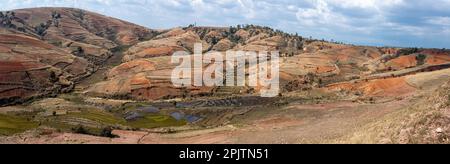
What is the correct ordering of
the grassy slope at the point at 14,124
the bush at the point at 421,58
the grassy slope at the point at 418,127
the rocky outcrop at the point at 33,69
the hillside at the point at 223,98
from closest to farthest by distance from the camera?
the grassy slope at the point at 418,127 < the hillside at the point at 223,98 < the grassy slope at the point at 14,124 < the rocky outcrop at the point at 33,69 < the bush at the point at 421,58

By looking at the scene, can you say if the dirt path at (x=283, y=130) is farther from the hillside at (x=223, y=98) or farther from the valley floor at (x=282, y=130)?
the hillside at (x=223, y=98)

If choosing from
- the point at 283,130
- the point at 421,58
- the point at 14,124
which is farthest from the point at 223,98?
the point at 421,58

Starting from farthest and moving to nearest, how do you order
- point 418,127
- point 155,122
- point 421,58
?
point 421,58
point 155,122
point 418,127

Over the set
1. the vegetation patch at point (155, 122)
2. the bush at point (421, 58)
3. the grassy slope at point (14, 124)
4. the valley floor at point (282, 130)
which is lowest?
the vegetation patch at point (155, 122)

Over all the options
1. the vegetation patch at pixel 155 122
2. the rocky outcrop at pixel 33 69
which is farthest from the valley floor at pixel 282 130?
the rocky outcrop at pixel 33 69

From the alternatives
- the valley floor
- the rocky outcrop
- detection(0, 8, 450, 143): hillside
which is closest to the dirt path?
the valley floor

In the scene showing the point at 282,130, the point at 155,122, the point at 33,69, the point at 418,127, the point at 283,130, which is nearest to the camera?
the point at 418,127

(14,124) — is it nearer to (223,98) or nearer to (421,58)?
(223,98)

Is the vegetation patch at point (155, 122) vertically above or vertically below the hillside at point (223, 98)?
below

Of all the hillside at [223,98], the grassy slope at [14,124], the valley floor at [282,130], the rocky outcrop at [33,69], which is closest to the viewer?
the valley floor at [282,130]

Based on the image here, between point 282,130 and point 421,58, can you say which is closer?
point 282,130

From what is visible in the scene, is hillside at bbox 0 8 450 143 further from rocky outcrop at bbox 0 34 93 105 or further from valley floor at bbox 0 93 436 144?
rocky outcrop at bbox 0 34 93 105

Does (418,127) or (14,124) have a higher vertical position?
(418,127)

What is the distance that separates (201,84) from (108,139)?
6042 centimetres
